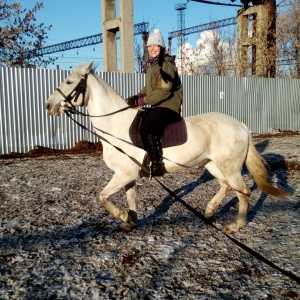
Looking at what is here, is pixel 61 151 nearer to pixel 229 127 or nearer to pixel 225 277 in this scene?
pixel 229 127

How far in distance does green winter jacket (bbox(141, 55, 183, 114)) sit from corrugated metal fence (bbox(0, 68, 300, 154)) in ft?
29.4

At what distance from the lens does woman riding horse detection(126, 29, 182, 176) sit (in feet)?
14.2

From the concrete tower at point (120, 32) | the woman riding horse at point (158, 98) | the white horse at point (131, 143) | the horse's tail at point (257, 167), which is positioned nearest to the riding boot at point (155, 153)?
the woman riding horse at point (158, 98)

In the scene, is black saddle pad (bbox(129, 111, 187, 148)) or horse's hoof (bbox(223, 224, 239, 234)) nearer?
black saddle pad (bbox(129, 111, 187, 148))

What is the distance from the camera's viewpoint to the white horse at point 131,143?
14.5 ft

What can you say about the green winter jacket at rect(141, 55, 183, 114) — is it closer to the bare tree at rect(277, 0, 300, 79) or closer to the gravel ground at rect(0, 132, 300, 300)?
the gravel ground at rect(0, 132, 300, 300)

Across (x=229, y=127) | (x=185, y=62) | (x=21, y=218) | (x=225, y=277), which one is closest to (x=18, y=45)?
(x=185, y=62)

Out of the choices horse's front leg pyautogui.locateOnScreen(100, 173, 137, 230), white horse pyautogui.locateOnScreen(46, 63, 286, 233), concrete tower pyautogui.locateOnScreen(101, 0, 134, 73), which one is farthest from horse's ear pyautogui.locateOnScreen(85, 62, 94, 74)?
concrete tower pyautogui.locateOnScreen(101, 0, 134, 73)

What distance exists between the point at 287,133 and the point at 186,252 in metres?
16.7

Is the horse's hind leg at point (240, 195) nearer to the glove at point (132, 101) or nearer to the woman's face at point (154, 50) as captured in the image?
the glove at point (132, 101)

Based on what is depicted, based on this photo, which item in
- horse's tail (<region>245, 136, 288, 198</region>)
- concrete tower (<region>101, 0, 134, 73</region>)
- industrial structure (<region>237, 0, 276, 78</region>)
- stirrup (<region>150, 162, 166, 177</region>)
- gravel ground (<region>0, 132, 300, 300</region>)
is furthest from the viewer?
industrial structure (<region>237, 0, 276, 78</region>)

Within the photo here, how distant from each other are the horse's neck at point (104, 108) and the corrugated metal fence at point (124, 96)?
8514mm

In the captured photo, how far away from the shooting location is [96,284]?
10.8 feet

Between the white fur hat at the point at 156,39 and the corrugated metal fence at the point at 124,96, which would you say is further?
the corrugated metal fence at the point at 124,96
